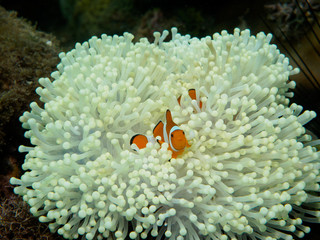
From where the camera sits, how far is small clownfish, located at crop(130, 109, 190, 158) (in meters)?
1.24

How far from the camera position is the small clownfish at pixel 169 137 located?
1.24 m

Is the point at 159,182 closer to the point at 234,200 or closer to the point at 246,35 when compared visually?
the point at 234,200

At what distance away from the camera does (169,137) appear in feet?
4.24

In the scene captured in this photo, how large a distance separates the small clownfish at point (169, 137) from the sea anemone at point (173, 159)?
0.13 feet

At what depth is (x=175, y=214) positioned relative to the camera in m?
1.40

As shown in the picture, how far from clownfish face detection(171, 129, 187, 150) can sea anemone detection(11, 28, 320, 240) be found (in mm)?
87

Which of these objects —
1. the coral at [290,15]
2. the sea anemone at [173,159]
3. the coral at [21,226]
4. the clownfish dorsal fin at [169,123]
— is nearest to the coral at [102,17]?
the coral at [290,15]

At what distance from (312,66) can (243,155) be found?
107 cm

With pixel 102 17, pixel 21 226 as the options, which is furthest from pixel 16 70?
pixel 102 17

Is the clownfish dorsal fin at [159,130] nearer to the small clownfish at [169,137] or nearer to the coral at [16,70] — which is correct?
the small clownfish at [169,137]

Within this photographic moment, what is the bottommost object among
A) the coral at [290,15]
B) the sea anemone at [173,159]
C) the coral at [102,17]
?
the sea anemone at [173,159]

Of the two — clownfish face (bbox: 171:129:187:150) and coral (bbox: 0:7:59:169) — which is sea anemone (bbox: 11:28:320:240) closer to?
clownfish face (bbox: 171:129:187:150)

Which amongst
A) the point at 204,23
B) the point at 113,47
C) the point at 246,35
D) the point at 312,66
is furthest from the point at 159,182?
the point at 204,23

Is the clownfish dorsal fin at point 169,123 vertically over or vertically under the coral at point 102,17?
under
